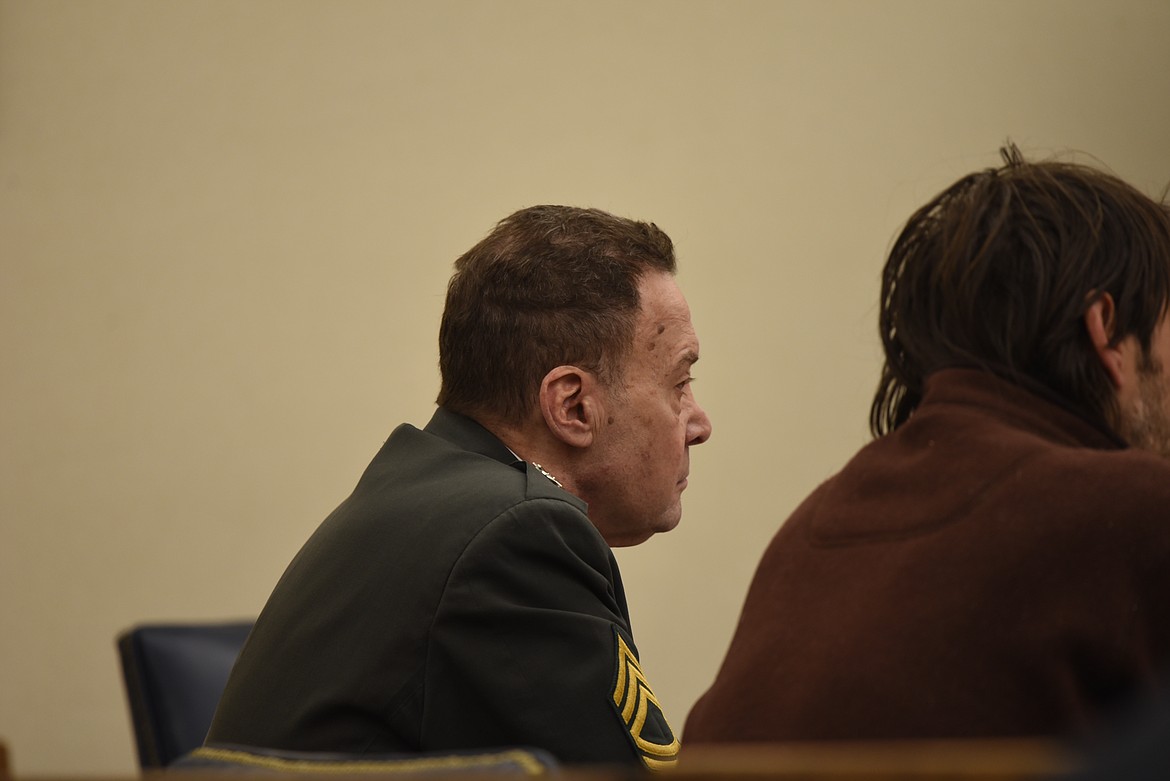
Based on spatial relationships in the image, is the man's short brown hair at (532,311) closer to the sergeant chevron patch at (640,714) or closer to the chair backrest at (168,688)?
the sergeant chevron patch at (640,714)

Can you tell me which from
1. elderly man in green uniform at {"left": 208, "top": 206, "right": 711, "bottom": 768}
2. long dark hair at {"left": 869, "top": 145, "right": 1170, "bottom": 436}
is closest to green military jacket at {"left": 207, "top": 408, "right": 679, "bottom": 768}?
elderly man in green uniform at {"left": 208, "top": 206, "right": 711, "bottom": 768}

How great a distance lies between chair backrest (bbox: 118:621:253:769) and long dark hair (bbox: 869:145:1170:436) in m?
1.29

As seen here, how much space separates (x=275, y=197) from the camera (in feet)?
10.2

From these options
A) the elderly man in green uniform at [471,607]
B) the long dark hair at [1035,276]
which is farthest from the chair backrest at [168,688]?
the long dark hair at [1035,276]

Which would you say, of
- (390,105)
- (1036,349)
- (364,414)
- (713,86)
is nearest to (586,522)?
(1036,349)

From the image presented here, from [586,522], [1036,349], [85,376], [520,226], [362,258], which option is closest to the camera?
[1036,349]

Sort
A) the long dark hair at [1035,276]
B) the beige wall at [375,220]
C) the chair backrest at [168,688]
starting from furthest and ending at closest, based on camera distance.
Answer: the beige wall at [375,220]
the chair backrest at [168,688]
the long dark hair at [1035,276]

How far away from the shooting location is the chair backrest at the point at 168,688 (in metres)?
1.98

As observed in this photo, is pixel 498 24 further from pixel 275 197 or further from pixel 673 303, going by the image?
pixel 673 303

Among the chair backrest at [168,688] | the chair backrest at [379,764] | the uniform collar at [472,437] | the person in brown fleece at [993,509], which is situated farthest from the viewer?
the chair backrest at [168,688]

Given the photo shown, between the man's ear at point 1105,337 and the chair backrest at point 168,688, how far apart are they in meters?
1.38

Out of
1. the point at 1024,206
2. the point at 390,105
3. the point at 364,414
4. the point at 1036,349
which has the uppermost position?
the point at 390,105

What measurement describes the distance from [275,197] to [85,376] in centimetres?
60

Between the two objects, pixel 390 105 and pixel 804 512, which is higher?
pixel 390 105
